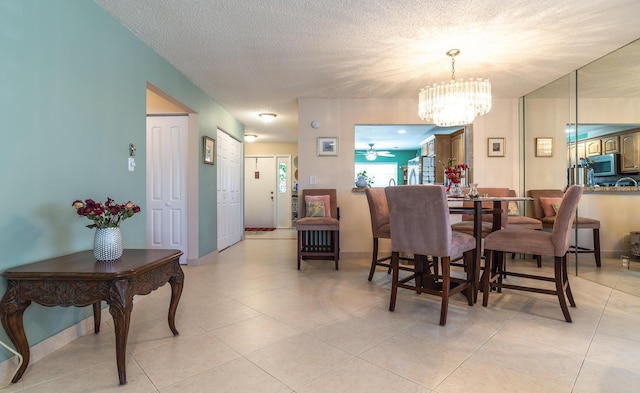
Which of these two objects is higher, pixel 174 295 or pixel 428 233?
pixel 428 233

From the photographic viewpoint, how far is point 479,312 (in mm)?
2350

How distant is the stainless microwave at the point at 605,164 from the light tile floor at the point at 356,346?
1.45 metres

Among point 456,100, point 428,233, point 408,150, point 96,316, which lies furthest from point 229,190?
point 408,150

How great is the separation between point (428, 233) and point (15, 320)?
2.42 m

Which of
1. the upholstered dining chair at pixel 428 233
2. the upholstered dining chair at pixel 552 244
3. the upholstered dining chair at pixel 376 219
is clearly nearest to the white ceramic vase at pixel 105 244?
the upholstered dining chair at pixel 428 233

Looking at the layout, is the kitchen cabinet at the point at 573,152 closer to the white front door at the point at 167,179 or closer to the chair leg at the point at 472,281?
the chair leg at the point at 472,281

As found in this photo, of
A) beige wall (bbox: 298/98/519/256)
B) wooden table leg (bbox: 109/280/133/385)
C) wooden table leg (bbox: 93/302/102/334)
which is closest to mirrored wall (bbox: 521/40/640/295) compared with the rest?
beige wall (bbox: 298/98/519/256)

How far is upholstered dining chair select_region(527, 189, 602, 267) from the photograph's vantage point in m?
3.54

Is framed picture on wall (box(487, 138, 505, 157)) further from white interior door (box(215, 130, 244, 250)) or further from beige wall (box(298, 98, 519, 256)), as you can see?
white interior door (box(215, 130, 244, 250))

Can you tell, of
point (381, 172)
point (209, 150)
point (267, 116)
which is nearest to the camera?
point (209, 150)

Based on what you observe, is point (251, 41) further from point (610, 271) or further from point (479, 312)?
point (610, 271)

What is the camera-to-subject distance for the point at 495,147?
4508 millimetres

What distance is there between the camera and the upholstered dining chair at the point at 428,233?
2.16 metres

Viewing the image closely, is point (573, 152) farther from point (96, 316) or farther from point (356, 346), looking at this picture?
point (96, 316)
